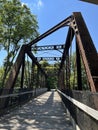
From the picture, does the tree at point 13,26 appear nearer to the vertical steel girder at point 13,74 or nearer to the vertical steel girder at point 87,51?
the vertical steel girder at point 13,74

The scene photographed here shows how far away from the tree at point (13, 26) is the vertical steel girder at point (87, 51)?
1435 centimetres

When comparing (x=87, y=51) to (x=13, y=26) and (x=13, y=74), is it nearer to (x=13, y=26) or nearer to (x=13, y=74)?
(x=13, y=74)

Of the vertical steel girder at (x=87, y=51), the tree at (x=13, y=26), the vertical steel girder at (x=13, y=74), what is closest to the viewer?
the vertical steel girder at (x=87, y=51)

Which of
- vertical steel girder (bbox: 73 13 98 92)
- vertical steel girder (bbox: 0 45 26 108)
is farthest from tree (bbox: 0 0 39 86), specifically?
vertical steel girder (bbox: 73 13 98 92)

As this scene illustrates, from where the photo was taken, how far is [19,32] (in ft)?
96.6

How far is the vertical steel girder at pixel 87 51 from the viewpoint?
11027mm

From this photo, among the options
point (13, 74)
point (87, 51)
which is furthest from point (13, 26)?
point (87, 51)

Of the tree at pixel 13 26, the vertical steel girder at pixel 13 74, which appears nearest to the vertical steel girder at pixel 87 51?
the vertical steel girder at pixel 13 74

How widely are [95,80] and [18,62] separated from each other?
12126mm

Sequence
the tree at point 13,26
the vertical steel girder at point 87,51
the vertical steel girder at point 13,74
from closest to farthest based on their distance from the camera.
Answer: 1. the vertical steel girder at point 87,51
2. the vertical steel girder at point 13,74
3. the tree at point 13,26

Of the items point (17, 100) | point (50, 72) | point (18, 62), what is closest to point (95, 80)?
point (17, 100)

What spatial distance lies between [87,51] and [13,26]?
737 inches

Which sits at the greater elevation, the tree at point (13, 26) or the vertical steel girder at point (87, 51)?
the tree at point (13, 26)

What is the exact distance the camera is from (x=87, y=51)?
12500 mm
